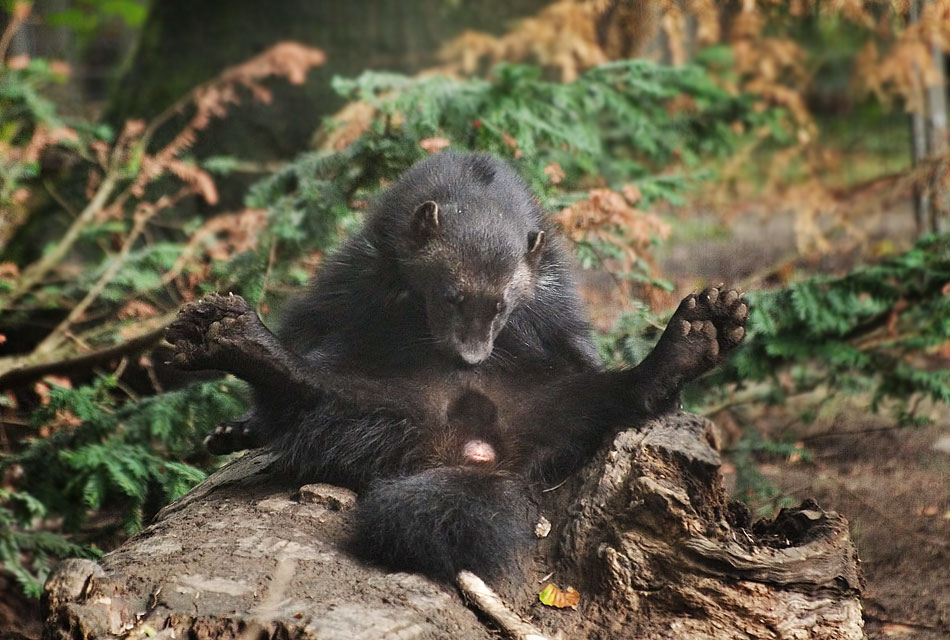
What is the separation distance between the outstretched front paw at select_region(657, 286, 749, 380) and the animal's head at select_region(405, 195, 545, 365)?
595mm

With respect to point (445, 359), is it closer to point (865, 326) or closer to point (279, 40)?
point (865, 326)

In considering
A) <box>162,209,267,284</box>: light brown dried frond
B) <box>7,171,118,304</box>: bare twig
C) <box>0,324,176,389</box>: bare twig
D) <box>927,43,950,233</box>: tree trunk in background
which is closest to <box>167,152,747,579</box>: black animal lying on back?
<box>0,324,176,389</box>: bare twig

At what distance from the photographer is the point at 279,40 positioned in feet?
27.6

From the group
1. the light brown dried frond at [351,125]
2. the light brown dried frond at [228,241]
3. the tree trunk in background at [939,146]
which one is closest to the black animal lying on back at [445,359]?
the light brown dried frond at [228,241]

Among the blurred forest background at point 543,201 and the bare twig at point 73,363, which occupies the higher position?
the blurred forest background at point 543,201

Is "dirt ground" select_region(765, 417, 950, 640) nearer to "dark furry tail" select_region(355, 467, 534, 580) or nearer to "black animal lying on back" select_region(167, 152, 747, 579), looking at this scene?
"black animal lying on back" select_region(167, 152, 747, 579)

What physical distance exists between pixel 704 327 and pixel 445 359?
3.02 feet

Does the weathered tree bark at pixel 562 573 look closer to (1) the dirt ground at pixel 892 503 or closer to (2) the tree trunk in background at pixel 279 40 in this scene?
(1) the dirt ground at pixel 892 503

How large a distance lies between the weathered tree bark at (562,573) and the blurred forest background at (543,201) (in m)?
0.89

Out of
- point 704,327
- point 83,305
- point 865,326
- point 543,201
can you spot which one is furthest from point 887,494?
A: point 83,305

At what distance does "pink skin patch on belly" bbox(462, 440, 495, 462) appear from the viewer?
334cm

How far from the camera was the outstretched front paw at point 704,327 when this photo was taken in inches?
128

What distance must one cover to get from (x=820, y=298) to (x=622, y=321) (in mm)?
1023

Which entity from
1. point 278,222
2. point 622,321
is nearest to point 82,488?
point 278,222
